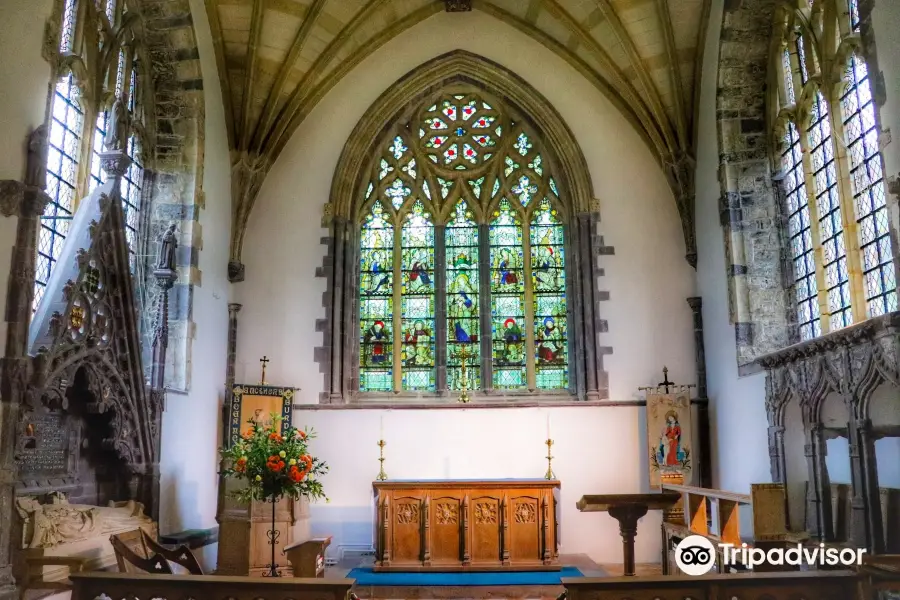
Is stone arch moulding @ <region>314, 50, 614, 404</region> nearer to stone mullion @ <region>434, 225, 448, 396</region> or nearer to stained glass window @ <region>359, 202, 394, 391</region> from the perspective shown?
stained glass window @ <region>359, 202, 394, 391</region>

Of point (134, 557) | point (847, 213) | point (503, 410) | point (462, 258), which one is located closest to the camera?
point (134, 557)

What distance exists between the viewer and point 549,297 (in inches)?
462

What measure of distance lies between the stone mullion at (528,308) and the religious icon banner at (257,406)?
3.31 metres

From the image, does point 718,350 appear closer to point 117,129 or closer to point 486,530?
point 486,530

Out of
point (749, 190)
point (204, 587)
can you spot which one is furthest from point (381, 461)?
point (204, 587)

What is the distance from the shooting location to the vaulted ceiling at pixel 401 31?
424 inches

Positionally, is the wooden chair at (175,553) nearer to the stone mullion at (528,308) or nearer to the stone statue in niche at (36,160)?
the stone statue in niche at (36,160)

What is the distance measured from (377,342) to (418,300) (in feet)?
2.81

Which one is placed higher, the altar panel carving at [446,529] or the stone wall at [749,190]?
the stone wall at [749,190]

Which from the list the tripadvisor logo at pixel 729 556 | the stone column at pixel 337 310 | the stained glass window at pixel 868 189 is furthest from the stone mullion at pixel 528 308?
the tripadvisor logo at pixel 729 556

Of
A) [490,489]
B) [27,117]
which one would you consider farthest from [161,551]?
[490,489]

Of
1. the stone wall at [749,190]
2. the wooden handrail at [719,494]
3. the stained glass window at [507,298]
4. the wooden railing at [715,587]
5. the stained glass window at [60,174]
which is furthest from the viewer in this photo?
the stained glass window at [507,298]

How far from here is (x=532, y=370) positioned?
37.5ft

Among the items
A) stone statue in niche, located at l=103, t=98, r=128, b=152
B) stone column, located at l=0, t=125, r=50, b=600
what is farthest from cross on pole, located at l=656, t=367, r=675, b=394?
stone column, located at l=0, t=125, r=50, b=600
